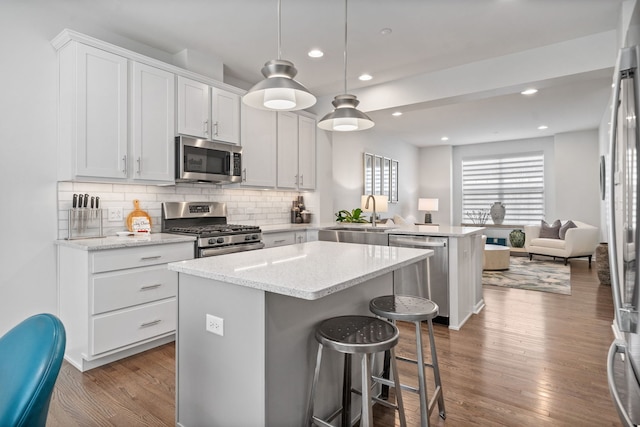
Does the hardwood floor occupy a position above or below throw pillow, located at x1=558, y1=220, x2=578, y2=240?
below

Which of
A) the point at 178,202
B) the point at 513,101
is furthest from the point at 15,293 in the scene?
the point at 513,101

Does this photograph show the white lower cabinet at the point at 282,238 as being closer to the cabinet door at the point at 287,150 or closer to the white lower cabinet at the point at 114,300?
the cabinet door at the point at 287,150

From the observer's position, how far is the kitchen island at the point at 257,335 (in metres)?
1.46

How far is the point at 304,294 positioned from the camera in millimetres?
1259

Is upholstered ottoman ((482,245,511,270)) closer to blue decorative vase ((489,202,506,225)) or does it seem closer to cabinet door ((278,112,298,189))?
blue decorative vase ((489,202,506,225))

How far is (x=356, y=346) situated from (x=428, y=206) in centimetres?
781

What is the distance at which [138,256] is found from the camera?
2.75 metres

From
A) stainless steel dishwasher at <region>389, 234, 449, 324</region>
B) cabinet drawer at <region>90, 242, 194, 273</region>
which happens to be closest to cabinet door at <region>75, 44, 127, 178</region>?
cabinet drawer at <region>90, 242, 194, 273</region>

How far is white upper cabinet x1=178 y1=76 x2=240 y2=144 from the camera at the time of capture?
11.1 feet

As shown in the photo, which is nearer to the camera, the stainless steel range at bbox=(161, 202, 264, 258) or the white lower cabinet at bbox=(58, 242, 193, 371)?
the white lower cabinet at bbox=(58, 242, 193, 371)

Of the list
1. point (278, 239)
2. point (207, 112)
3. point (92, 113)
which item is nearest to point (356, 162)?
point (278, 239)

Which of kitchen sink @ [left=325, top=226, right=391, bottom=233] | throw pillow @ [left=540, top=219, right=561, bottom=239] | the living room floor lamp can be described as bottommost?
throw pillow @ [left=540, top=219, right=561, bottom=239]

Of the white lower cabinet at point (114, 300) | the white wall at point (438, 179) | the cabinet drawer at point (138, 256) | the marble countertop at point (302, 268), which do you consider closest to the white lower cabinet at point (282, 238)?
the cabinet drawer at point (138, 256)

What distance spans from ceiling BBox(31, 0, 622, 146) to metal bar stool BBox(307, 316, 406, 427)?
7.81ft
